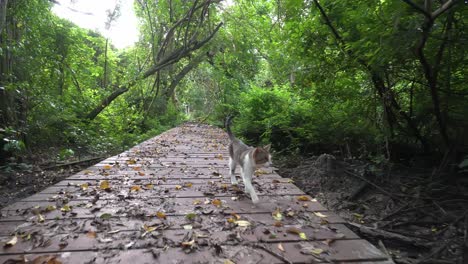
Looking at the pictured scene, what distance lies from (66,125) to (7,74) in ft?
6.61

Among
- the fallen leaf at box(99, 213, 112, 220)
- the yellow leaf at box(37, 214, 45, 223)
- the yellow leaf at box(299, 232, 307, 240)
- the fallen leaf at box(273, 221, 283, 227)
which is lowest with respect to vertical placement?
the yellow leaf at box(299, 232, 307, 240)

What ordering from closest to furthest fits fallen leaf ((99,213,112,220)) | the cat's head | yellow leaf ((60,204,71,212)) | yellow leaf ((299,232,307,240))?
1. yellow leaf ((299,232,307,240))
2. fallen leaf ((99,213,112,220))
3. yellow leaf ((60,204,71,212))
4. the cat's head

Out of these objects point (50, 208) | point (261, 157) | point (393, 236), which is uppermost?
point (261, 157)

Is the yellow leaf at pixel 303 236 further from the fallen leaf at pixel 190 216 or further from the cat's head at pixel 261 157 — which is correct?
the cat's head at pixel 261 157

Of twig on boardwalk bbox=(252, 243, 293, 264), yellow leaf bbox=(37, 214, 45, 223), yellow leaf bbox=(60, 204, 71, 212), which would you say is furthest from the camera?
yellow leaf bbox=(60, 204, 71, 212)

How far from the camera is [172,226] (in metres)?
2.27

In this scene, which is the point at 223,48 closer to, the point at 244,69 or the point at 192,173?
the point at 244,69

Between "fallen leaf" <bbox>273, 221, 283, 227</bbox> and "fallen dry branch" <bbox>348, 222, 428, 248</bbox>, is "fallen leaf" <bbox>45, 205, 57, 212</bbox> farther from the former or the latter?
"fallen dry branch" <bbox>348, 222, 428, 248</bbox>

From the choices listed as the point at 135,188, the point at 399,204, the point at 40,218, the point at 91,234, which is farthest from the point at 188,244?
the point at 399,204

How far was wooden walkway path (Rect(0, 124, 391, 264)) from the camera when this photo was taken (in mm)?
1834

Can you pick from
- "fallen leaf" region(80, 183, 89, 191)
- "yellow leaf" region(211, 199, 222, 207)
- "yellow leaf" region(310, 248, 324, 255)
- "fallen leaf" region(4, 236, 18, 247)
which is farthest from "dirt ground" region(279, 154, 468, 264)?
"fallen leaf" region(80, 183, 89, 191)

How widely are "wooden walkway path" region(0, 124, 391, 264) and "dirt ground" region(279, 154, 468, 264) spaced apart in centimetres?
62

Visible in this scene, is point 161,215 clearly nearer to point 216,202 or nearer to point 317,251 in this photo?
point 216,202

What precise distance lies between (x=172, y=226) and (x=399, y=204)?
10.0 feet
